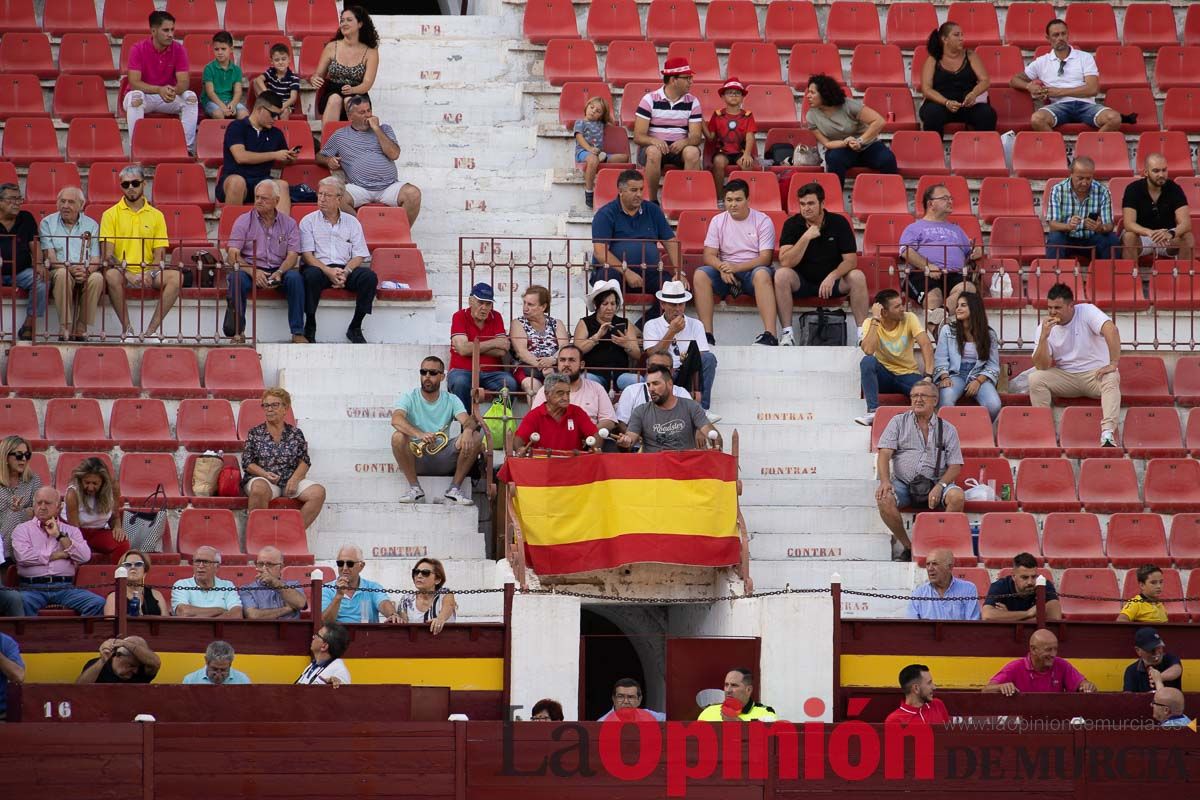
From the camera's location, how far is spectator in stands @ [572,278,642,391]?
17.6 m

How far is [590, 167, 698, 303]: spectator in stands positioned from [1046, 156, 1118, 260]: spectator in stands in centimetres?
341

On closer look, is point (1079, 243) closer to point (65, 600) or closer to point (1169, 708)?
point (1169, 708)

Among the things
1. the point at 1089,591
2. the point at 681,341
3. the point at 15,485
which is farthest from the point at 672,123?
the point at 15,485

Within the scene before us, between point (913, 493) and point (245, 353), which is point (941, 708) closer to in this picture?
point (913, 493)

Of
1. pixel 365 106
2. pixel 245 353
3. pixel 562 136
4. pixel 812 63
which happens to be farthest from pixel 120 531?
pixel 812 63

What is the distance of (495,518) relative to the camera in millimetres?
16656

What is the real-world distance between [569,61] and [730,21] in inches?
71.7

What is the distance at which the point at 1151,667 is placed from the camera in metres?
14.5

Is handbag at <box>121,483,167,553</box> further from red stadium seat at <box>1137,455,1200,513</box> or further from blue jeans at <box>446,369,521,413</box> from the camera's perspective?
red stadium seat at <box>1137,455,1200,513</box>

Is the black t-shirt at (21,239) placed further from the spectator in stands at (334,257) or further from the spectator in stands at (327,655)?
the spectator in stands at (327,655)

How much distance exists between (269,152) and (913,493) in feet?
20.4

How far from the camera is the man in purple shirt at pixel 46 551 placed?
14.9 m

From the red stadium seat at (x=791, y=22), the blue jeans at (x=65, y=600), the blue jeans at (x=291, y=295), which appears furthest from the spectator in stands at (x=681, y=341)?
the red stadium seat at (x=791, y=22)

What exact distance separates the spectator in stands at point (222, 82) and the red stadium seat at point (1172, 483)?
8319 millimetres
